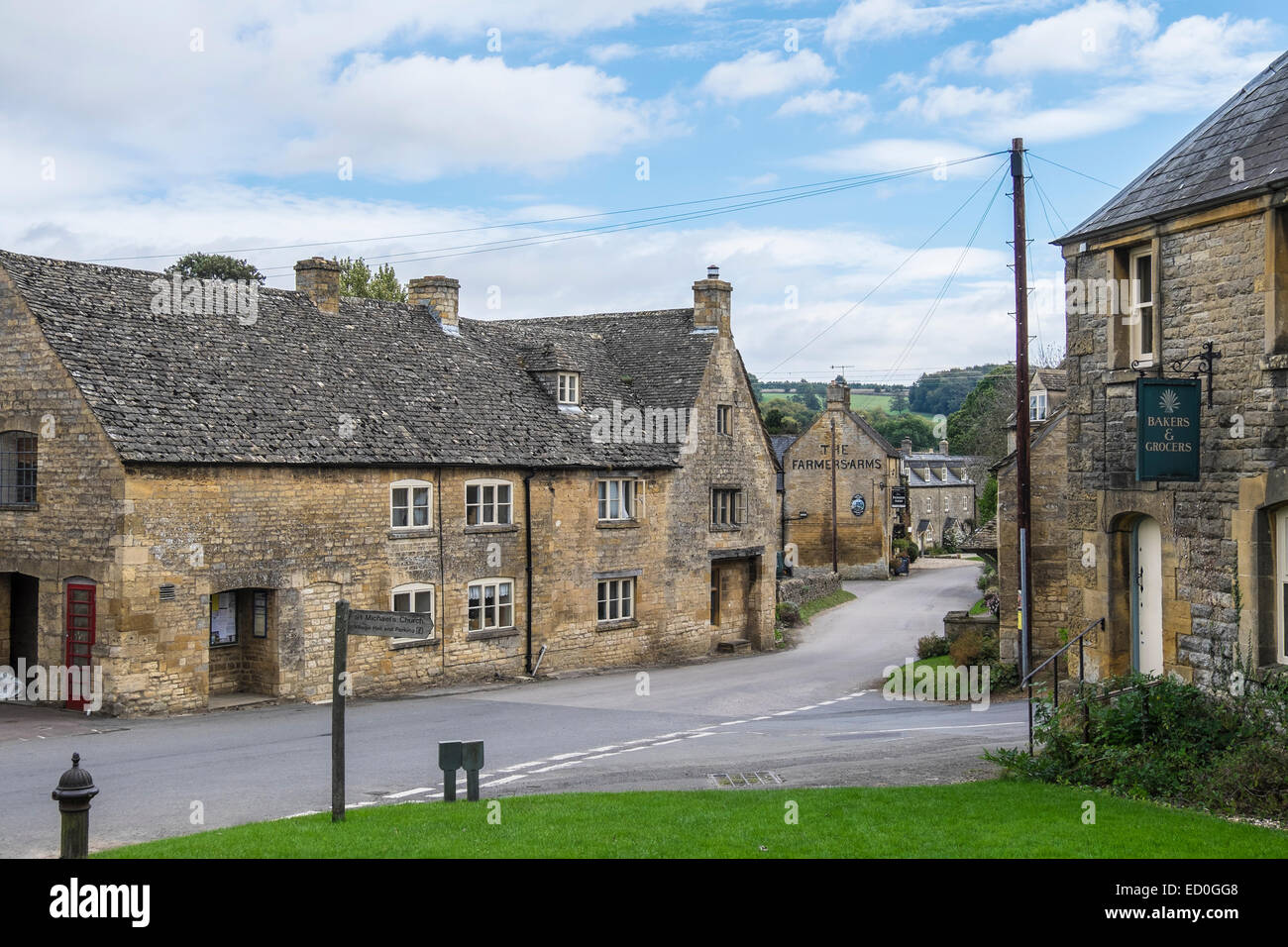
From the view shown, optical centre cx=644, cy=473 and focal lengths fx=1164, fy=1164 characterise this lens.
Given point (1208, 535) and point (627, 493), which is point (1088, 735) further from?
point (627, 493)

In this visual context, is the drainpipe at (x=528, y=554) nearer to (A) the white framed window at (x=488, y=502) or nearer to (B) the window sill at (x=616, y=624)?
(A) the white framed window at (x=488, y=502)

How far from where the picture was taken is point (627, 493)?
3406 cm

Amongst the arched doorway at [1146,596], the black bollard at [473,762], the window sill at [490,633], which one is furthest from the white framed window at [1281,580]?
the window sill at [490,633]

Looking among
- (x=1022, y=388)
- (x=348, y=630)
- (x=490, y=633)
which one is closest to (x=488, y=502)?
(x=490, y=633)

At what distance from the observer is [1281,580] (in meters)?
13.9

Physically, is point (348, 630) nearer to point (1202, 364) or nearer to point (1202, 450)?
point (1202, 450)

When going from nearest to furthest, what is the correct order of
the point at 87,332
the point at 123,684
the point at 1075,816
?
the point at 1075,816, the point at 123,684, the point at 87,332

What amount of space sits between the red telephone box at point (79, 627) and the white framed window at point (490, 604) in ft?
29.7

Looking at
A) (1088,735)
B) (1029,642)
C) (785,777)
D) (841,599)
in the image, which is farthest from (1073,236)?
(841,599)

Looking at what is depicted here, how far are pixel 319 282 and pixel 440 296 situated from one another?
13.9 feet

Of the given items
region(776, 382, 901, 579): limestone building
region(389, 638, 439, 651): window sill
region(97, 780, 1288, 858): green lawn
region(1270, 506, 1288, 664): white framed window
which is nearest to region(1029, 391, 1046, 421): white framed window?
region(776, 382, 901, 579): limestone building

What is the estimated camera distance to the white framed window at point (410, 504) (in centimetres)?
2686

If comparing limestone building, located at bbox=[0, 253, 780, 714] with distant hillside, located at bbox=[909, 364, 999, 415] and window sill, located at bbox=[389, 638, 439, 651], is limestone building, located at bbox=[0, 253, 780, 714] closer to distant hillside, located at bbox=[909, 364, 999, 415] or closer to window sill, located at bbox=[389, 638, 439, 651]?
window sill, located at bbox=[389, 638, 439, 651]
